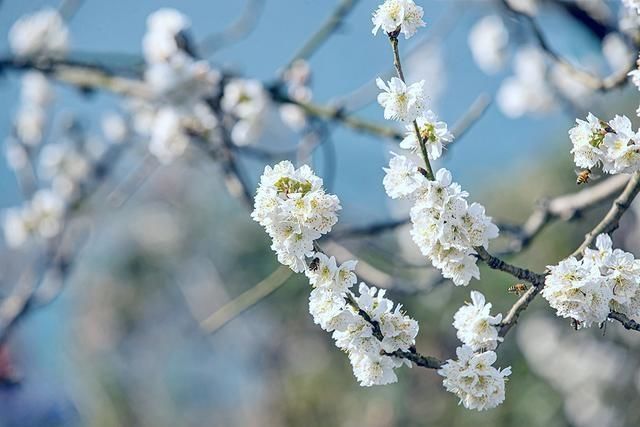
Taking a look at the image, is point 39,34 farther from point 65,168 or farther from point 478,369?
point 478,369

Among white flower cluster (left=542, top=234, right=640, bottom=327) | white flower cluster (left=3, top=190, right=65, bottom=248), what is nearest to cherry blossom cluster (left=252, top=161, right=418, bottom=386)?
white flower cluster (left=542, top=234, right=640, bottom=327)

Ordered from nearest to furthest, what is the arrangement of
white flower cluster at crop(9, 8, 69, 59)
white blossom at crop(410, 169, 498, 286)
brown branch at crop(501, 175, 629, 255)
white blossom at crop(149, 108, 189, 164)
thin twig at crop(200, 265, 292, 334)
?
white blossom at crop(410, 169, 498, 286) → brown branch at crop(501, 175, 629, 255) → thin twig at crop(200, 265, 292, 334) → white blossom at crop(149, 108, 189, 164) → white flower cluster at crop(9, 8, 69, 59)

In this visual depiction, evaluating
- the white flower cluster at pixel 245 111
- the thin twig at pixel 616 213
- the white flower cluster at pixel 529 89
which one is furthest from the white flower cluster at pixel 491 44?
the thin twig at pixel 616 213

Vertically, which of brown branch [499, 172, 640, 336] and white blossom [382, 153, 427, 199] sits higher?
white blossom [382, 153, 427, 199]

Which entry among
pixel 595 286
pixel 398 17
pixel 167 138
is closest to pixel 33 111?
pixel 167 138

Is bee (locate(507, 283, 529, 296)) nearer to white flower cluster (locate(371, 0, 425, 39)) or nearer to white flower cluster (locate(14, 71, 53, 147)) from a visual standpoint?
white flower cluster (locate(371, 0, 425, 39))

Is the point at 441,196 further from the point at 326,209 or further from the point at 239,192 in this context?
the point at 239,192
